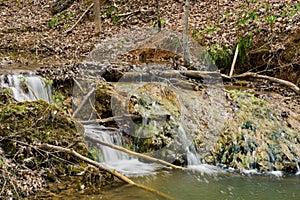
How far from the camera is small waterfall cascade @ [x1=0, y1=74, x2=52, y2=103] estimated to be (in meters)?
6.58

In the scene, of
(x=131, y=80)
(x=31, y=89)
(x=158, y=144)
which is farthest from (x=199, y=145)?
(x=31, y=89)

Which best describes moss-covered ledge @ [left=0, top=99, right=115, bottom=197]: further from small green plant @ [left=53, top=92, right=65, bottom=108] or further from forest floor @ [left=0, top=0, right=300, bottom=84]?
forest floor @ [left=0, top=0, right=300, bottom=84]

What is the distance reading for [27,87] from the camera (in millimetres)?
6816

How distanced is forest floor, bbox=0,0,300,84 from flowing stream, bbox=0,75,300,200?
3.85 m

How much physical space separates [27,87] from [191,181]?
4000mm

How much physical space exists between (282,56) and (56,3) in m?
12.8

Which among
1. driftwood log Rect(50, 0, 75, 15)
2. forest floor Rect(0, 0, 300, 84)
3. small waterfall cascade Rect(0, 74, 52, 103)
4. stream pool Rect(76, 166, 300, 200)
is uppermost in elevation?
driftwood log Rect(50, 0, 75, 15)

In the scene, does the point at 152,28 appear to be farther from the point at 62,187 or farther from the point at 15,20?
the point at 62,187

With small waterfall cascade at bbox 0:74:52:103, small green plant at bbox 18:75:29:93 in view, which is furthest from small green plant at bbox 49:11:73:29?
small green plant at bbox 18:75:29:93

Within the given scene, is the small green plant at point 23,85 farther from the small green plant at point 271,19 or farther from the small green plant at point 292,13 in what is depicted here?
the small green plant at point 292,13

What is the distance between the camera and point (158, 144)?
6020mm

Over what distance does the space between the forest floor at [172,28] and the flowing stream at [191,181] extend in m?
3.85

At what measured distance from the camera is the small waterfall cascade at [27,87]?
6582 millimetres

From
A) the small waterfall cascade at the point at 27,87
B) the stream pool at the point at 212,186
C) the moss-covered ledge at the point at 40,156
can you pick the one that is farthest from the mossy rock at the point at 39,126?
the small waterfall cascade at the point at 27,87
